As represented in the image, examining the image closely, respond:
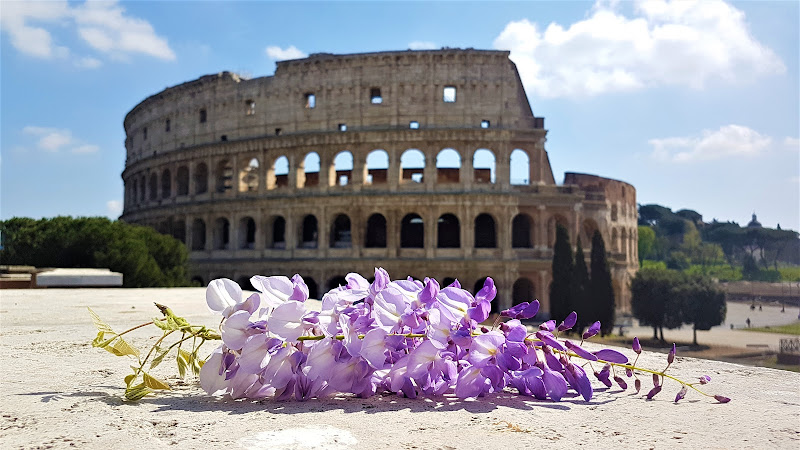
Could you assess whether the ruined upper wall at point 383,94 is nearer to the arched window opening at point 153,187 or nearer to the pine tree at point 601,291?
the pine tree at point 601,291

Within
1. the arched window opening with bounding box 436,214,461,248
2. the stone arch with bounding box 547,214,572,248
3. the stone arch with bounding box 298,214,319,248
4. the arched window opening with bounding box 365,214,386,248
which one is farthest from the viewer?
the stone arch with bounding box 298,214,319,248

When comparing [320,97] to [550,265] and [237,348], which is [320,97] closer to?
[550,265]

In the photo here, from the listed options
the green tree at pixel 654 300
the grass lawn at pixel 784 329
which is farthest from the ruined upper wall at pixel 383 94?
the grass lawn at pixel 784 329

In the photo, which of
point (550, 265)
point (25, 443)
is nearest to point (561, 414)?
point (25, 443)

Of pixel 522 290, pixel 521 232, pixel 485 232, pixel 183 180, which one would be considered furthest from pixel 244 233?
pixel 522 290

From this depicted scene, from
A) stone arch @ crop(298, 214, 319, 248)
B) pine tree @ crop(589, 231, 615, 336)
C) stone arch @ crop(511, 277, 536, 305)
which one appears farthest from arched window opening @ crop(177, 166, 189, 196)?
pine tree @ crop(589, 231, 615, 336)

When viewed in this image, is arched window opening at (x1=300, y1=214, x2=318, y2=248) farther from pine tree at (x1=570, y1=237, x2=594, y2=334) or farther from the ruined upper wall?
pine tree at (x1=570, y1=237, x2=594, y2=334)
